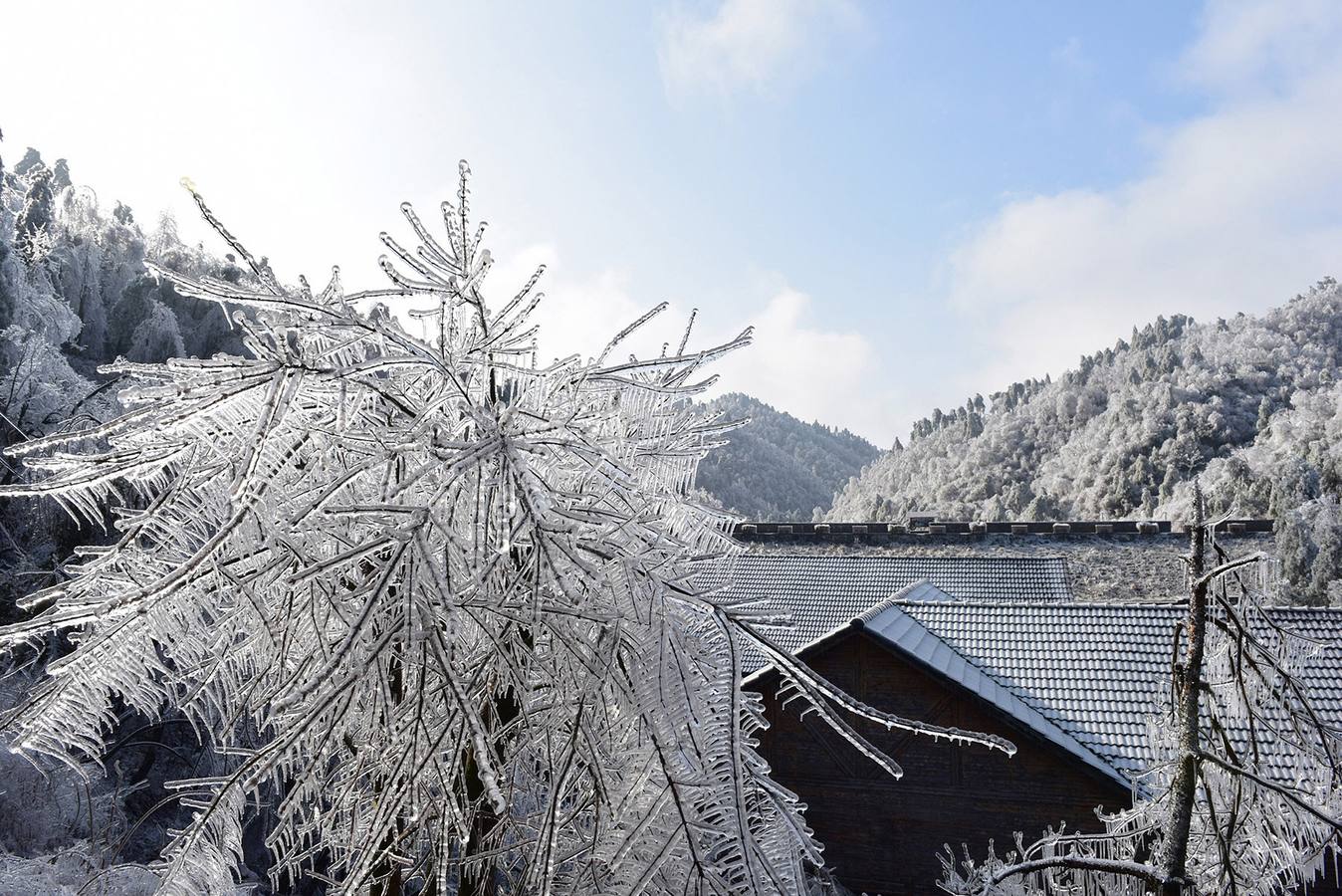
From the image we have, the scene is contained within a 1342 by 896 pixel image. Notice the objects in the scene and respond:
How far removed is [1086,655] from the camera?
443 inches

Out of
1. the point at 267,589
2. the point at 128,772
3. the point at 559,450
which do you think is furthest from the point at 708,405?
→ the point at 128,772

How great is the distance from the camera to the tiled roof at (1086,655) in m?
9.70

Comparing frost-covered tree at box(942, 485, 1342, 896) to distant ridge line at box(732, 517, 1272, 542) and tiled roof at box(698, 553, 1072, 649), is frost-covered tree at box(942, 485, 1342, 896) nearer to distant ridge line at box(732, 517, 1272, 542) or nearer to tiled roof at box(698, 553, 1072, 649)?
tiled roof at box(698, 553, 1072, 649)

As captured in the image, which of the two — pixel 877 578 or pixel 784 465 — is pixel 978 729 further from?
pixel 784 465

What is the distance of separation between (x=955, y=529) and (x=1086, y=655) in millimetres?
17101

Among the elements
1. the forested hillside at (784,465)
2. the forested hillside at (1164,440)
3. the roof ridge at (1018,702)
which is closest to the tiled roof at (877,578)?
the roof ridge at (1018,702)

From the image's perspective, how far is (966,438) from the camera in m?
73.6

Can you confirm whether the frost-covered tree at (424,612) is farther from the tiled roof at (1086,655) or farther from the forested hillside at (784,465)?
the forested hillside at (784,465)

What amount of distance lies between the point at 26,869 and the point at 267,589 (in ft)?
22.1

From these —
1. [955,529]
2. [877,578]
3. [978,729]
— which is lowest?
[978,729]

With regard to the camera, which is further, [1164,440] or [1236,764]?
[1164,440]

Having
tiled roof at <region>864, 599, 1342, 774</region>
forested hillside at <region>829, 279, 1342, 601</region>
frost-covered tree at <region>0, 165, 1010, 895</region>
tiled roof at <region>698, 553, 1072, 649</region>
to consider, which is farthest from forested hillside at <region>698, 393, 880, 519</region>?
frost-covered tree at <region>0, 165, 1010, 895</region>

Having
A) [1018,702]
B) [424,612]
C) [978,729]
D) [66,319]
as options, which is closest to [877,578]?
[978,729]

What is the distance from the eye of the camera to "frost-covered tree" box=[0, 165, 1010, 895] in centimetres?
144
